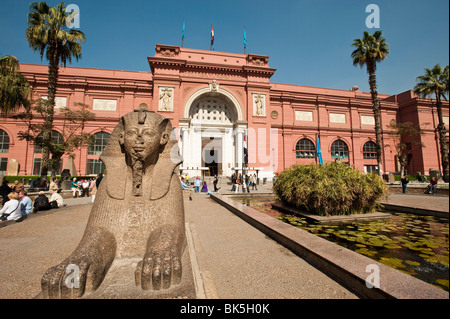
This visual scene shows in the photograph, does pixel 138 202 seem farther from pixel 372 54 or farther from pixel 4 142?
pixel 4 142

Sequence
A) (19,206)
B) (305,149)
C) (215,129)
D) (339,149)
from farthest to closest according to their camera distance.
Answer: (339,149) → (305,149) → (215,129) → (19,206)

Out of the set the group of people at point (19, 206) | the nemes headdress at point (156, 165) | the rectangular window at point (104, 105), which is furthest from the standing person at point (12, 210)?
the rectangular window at point (104, 105)

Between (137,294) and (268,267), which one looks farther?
(268,267)

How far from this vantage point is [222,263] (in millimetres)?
2811

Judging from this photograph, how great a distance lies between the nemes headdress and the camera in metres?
2.48

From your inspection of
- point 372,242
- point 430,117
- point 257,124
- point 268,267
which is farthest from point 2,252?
point 430,117

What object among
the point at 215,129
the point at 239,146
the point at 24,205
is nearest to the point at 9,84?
the point at 24,205

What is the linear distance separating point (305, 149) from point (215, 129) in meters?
11.8

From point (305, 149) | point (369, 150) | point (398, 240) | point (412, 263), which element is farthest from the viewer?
point (369, 150)

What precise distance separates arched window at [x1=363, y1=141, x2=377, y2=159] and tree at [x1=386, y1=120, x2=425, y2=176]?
2.36 metres

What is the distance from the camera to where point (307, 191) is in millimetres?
5324

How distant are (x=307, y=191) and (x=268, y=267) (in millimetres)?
3165

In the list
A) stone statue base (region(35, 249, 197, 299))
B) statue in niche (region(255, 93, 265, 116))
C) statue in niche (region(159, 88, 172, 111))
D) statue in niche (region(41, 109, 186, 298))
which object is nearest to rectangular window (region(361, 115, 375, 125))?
statue in niche (region(255, 93, 265, 116))
